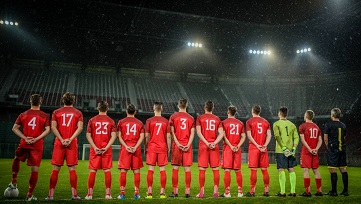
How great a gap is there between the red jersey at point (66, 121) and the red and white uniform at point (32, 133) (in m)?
0.29

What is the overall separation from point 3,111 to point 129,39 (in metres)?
12.3

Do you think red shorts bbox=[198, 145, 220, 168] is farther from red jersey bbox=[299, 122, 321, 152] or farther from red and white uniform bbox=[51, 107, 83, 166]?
red and white uniform bbox=[51, 107, 83, 166]

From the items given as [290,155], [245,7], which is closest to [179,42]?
[245,7]

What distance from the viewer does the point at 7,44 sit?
27312 mm

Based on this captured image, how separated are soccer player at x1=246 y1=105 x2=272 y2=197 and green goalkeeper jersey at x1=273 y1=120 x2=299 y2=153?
0.22 meters

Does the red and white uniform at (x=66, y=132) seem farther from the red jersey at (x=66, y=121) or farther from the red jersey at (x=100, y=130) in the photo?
the red jersey at (x=100, y=130)

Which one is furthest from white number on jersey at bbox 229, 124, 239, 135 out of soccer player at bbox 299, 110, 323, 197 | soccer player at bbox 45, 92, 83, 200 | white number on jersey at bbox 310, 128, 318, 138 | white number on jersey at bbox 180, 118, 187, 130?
soccer player at bbox 45, 92, 83, 200

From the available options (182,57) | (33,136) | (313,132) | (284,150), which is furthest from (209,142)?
(182,57)

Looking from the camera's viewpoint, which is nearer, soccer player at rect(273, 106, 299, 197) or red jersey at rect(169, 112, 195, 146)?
red jersey at rect(169, 112, 195, 146)

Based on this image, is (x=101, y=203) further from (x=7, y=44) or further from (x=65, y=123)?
(x=7, y=44)

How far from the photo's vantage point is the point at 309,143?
772cm

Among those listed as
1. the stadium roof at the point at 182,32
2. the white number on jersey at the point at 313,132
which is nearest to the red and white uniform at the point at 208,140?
the white number on jersey at the point at 313,132

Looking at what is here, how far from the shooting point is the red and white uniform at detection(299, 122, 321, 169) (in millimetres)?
7504

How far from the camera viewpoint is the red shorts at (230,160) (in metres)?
7.12
